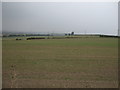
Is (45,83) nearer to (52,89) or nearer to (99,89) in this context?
(52,89)

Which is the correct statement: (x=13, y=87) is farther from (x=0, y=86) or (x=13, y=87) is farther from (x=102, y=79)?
(x=102, y=79)

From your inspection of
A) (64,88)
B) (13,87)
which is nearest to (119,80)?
(64,88)

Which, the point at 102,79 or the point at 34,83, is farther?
the point at 102,79

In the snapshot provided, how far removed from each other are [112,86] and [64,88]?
1684 mm

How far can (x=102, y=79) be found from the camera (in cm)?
673

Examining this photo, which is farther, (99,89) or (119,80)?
(119,80)

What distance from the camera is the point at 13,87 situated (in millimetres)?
5527

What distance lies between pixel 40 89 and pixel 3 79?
6.55 ft

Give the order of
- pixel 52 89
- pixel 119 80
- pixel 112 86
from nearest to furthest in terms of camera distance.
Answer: pixel 52 89 < pixel 112 86 < pixel 119 80

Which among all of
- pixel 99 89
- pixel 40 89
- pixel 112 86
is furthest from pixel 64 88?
pixel 112 86

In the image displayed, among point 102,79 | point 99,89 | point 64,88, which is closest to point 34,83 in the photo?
point 64,88

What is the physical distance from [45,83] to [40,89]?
636 millimetres

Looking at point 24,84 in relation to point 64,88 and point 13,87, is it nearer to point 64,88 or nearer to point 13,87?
point 13,87

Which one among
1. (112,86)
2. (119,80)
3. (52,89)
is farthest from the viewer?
(119,80)
